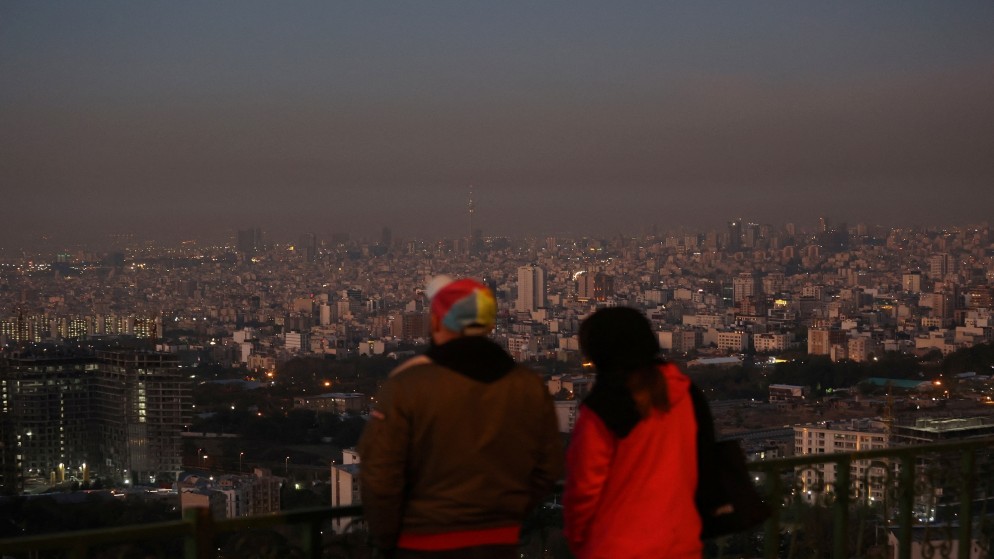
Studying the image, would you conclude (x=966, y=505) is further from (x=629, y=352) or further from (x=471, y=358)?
(x=471, y=358)

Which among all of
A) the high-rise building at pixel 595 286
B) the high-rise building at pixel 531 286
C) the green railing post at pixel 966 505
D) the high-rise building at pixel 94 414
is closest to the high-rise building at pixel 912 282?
the high-rise building at pixel 595 286

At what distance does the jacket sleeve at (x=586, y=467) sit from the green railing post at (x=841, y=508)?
1645mm

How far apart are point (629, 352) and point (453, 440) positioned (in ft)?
1.52

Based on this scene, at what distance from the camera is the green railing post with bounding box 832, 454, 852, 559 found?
12.3ft

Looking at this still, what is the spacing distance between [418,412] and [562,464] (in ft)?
1.43

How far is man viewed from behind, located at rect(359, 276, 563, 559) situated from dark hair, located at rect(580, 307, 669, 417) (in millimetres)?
171

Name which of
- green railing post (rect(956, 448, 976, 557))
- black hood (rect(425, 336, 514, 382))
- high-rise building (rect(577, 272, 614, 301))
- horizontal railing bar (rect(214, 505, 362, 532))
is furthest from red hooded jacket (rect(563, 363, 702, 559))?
high-rise building (rect(577, 272, 614, 301))

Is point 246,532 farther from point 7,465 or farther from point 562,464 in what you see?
point 7,465

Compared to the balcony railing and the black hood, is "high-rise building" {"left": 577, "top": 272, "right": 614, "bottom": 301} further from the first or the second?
the black hood

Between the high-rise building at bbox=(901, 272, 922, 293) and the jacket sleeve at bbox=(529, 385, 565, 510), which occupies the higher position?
the jacket sleeve at bbox=(529, 385, 565, 510)

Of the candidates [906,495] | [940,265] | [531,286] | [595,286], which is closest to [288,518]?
[906,495]

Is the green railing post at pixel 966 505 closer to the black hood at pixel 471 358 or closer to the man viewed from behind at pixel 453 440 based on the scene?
the man viewed from behind at pixel 453 440

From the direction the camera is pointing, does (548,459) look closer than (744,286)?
Yes

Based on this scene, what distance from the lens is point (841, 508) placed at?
3842mm
